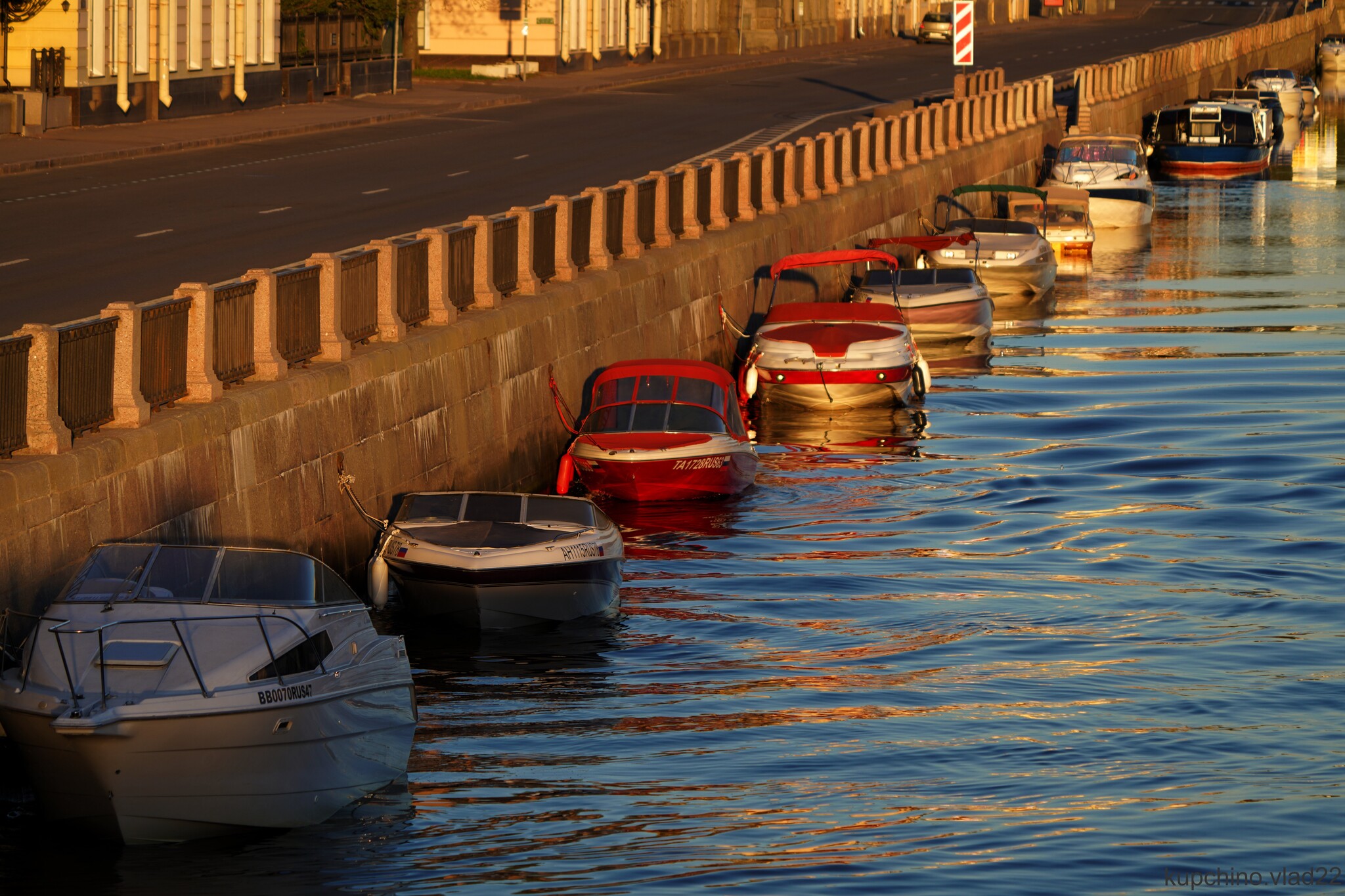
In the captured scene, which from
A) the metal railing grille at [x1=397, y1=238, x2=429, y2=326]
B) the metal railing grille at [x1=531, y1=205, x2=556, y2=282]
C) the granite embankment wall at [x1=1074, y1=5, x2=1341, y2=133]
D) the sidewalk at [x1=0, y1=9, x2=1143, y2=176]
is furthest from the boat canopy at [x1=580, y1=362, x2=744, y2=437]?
the granite embankment wall at [x1=1074, y1=5, x2=1341, y2=133]

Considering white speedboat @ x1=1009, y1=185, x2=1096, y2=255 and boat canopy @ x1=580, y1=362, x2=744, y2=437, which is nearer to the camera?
boat canopy @ x1=580, y1=362, x2=744, y2=437

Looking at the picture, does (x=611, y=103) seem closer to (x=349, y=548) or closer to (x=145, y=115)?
(x=145, y=115)

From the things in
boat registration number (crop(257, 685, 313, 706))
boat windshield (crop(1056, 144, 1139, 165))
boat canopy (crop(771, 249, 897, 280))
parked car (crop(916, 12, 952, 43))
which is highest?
parked car (crop(916, 12, 952, 43))

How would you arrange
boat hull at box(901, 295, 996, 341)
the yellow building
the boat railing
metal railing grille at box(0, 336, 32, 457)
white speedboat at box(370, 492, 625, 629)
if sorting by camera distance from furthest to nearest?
the yellow building, boat hull at box(901, 295, 996, 341), white speedboat at box(370, 492, 625, 629), metal railing grille at box(0, 336, 32, 457), the boat railing

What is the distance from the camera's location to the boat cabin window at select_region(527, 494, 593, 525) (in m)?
22.1

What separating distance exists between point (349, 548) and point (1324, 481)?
564 inches

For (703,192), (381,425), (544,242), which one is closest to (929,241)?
(703,192)

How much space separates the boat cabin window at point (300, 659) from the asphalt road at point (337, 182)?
10.1m

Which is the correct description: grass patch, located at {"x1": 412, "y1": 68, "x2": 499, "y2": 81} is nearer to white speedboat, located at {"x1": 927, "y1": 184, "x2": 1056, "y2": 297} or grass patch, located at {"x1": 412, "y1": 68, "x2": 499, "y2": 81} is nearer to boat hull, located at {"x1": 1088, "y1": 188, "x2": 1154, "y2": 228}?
boat hull, located at {"x1": 1088, "y1": 188, "x2": 1154, "y2": 228}

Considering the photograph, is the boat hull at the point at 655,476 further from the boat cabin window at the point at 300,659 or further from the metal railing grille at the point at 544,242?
the boat cabin window at the point at 300,659

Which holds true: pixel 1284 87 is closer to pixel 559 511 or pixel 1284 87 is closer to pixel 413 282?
pixel 413 282

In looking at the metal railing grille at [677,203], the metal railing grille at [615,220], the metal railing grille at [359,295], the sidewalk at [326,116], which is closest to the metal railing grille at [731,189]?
the metal railing grille at [677,203]

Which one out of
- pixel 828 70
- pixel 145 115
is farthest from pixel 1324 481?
pixel 828 70

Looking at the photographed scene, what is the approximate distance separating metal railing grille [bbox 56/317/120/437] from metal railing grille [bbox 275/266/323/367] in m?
3.12
